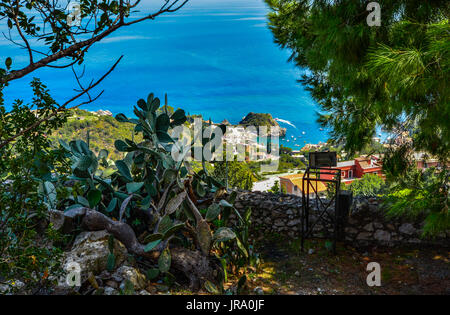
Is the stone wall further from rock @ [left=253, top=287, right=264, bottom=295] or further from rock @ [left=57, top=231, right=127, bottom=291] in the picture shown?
rock @ [left=57, top=231, right=127, bottom=291]

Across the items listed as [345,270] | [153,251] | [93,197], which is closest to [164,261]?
[153,251]

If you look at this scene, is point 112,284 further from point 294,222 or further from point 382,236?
point 382,236

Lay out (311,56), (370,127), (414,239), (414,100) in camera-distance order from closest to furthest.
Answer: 1. (414,100)
2. (311,56)
3. (414,239)
4. (370,127)

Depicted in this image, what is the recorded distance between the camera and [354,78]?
312 cm

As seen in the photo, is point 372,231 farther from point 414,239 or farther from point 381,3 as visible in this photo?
point 381,3

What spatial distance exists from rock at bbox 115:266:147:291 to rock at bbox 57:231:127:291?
16 cm

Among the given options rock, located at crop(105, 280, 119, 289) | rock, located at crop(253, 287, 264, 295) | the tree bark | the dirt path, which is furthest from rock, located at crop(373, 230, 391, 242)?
rock, located at crop(105, 280, 119, 289)

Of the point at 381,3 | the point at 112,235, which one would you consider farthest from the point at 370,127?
the point at 112,235

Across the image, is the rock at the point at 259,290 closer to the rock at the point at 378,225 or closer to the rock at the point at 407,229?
the rock at the point at 378,225

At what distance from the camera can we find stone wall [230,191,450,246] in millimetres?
3787

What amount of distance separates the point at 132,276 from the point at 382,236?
281 cm

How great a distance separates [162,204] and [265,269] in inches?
47.4

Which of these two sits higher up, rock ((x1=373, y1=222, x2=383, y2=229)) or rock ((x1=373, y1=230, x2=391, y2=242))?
rock ((x1=373, y1=222, x2=383, y2=229))

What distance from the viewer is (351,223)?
3.88 m
